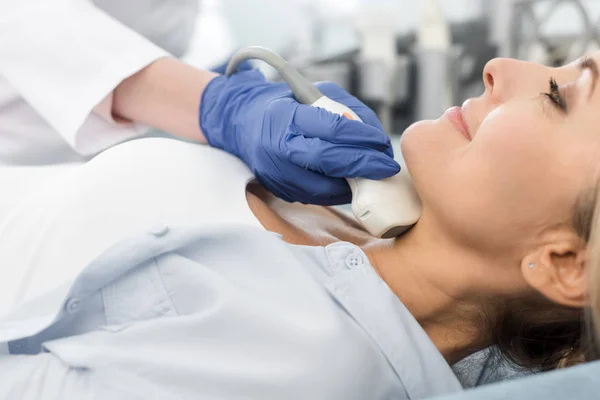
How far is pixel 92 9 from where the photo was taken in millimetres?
1288

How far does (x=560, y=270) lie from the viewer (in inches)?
35.0

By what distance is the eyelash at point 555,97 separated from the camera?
2.89ft

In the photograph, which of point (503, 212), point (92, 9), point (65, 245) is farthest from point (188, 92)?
point (503, 212)

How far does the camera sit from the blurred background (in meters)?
2.44

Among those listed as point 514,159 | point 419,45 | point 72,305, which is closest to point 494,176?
point 514,159

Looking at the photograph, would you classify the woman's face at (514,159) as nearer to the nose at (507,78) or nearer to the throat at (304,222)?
the nose at (507,78)

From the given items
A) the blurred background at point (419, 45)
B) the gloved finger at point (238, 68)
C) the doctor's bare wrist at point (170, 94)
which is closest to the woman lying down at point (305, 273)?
the doctor's bare wrist at point (170, 94)

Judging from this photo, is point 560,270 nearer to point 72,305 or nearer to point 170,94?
point 72,305

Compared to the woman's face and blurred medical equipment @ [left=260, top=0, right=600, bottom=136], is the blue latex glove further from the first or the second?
blurred medical equipment @ [left=260, top=0, right=600, bottom=136]

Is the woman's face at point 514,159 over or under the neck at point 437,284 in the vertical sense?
over

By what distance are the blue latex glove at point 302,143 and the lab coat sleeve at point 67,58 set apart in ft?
0.81

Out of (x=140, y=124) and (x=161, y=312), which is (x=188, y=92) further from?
(x=161, y=312)

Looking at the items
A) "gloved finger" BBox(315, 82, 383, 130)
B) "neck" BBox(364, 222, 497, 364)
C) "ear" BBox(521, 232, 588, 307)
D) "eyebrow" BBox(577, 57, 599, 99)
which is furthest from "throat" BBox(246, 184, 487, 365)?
"eyebrow" BBox(577, 57, 599, 99)

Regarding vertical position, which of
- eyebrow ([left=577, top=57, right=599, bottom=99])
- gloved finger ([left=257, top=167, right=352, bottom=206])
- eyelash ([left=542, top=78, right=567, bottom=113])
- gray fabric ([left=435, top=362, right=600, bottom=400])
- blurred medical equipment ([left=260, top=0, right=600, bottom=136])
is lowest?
blurred medical equipment ([left=260, top=0, right=600, bottom=136])
